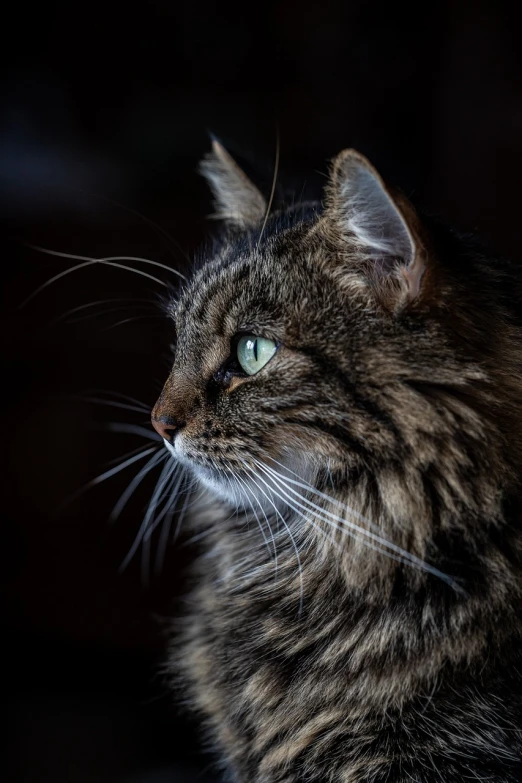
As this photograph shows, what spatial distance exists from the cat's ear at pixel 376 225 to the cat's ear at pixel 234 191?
0.33 m

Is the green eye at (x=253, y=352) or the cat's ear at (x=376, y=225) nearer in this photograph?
the cat's ear at (x=376, y=225)

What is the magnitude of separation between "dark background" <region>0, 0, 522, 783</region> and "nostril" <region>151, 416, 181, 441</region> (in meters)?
0.64

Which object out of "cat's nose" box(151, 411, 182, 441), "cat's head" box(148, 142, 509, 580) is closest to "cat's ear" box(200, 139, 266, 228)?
"cat's head" box(148, 142, 509, 580)

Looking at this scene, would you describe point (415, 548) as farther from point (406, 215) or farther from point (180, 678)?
point (180, 678)

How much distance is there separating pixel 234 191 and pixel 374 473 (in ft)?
1.89

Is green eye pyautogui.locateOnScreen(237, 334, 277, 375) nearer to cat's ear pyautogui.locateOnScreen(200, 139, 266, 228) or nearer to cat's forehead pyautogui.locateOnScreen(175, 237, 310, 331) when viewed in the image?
cat's forehead pyautogui.locateOnScreen(175, 237, 310, 331)

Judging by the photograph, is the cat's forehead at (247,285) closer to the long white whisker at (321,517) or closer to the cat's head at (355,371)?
the cat's head at (355,371)

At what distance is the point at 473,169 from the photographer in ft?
6.00

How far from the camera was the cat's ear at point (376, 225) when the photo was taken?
0.73 meters

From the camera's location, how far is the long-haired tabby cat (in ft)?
2.56

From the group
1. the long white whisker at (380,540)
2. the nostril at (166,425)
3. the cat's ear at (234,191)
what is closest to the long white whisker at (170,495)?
the nostril at (166,425)

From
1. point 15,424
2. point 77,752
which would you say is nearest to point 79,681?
point 77,752

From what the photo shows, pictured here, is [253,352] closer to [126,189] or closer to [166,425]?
[166,425]

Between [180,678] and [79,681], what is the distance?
23.2 inches
